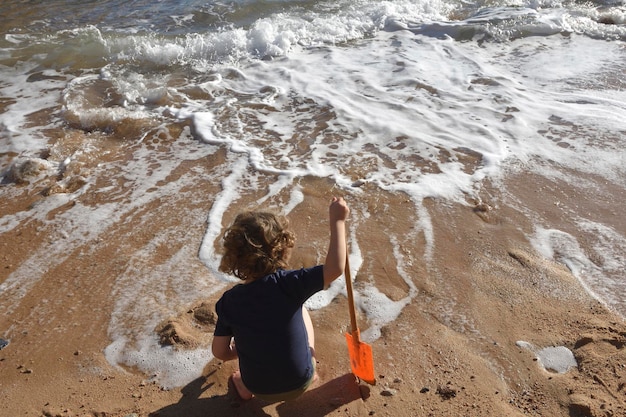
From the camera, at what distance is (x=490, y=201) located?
4336 mm

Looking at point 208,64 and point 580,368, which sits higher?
point 580,368

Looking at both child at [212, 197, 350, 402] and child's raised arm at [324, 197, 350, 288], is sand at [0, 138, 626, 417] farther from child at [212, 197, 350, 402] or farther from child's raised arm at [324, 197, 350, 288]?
child's raised arm at [324, 197, 350, 288]

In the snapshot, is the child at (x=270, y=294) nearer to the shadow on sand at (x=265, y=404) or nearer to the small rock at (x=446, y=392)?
the shadow on sand at (x=265, y=404)

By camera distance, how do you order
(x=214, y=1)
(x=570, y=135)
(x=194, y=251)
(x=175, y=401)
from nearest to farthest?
(x=175, y=401) < (x=194, y=251) < (x=570, y=135) < (x=214, y=1)

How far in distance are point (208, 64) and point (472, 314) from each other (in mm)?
6028

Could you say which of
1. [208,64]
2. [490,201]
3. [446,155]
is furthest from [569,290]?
[208,64]

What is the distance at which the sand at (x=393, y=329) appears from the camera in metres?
2.67

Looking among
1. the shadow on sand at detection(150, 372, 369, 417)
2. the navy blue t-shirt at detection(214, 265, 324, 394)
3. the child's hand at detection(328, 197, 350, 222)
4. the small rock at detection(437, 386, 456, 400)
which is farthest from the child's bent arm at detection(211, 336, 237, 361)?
the small rock at detection(437, 386, 456, 400)

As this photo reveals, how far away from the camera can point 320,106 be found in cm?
631

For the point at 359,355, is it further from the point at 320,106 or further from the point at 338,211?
the point at 320,106

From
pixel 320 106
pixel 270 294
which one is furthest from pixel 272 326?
pixel 320 106

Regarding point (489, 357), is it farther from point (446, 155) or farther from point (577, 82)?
point (577, 82)

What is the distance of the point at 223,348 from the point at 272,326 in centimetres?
36

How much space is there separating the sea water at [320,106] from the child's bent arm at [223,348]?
1.21 ft
